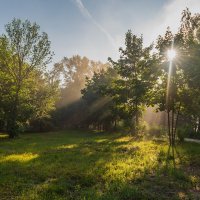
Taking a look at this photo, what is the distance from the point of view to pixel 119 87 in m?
45.3

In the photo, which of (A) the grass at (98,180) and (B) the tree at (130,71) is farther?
(B) the tree at (130,71)

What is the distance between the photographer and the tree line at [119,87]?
80.3ft

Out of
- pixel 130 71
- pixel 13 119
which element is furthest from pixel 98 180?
pixel 130 71

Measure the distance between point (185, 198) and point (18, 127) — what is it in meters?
37.1

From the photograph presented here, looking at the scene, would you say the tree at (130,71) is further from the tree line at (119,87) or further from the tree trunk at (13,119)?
the tree trunk at (13,119)

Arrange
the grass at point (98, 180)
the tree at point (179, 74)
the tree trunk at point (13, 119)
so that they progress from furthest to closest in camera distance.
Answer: the tree trunk at point (13, 119), the tree at point (179, 74), the grass at point (98, 180)

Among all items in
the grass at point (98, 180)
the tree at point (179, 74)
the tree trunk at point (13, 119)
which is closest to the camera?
the grass at point (98, 180)

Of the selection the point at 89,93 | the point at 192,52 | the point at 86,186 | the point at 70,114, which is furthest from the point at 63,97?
the point at 86,186

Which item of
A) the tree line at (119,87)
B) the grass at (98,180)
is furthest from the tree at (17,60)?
the grass at (98,180)

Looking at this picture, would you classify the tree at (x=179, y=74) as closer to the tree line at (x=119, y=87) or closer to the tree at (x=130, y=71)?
the tree line at (x=119, y=87)

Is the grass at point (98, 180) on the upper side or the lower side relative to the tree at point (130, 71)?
lower

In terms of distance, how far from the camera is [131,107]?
149ft

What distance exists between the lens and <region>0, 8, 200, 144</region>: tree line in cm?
2447

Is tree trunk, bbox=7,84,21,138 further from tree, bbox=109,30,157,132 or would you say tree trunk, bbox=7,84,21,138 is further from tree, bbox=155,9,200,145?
tree, bbox=155,9,200,145
